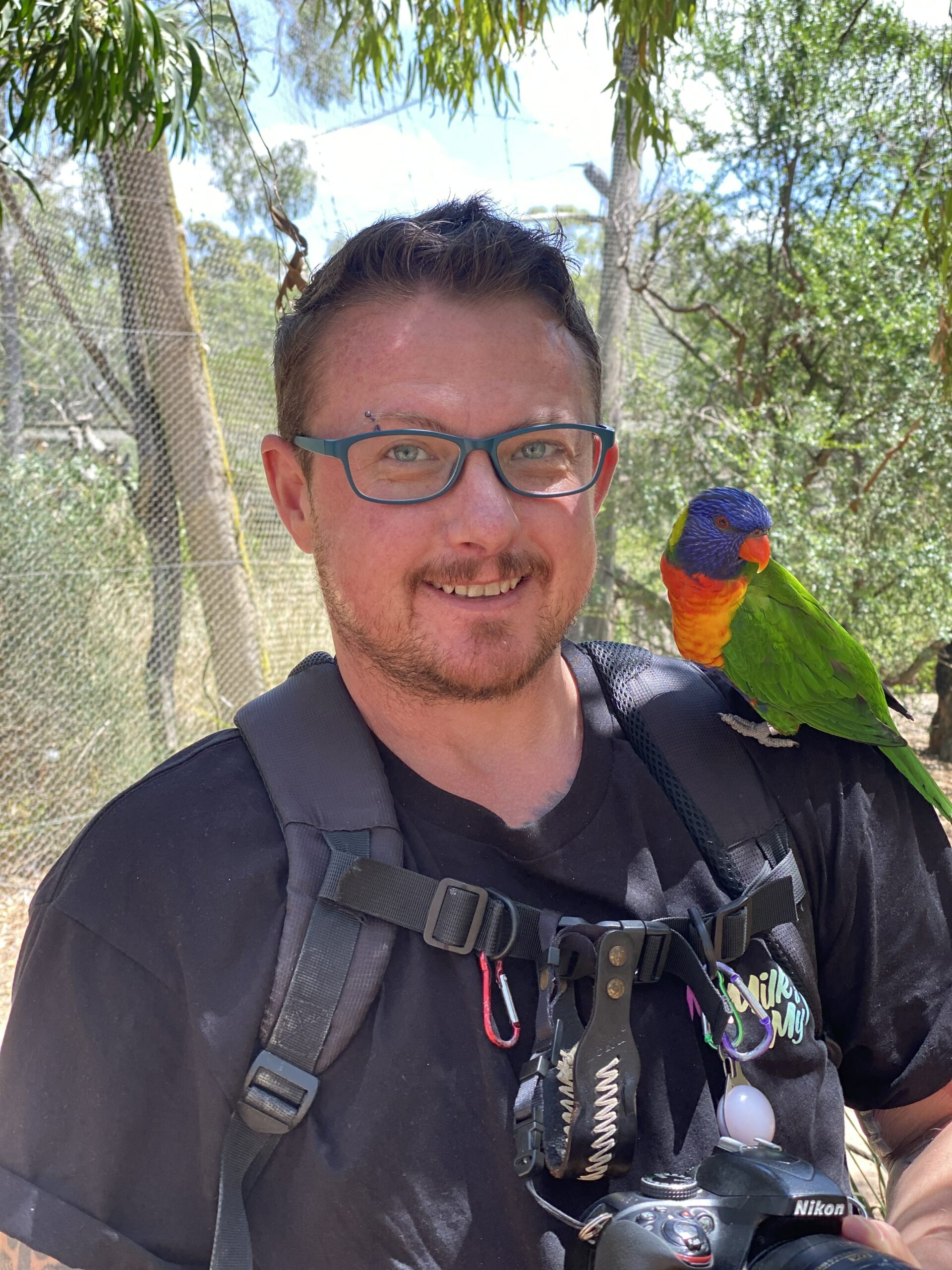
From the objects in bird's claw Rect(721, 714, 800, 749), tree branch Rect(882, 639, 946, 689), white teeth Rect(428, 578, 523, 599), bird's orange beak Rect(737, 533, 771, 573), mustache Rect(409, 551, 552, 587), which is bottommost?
tree branch Rect(882, 639, 946, 689)

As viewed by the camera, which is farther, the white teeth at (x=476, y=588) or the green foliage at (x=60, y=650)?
the green foliage at (x=60, y=650)

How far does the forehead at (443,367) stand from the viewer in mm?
1205

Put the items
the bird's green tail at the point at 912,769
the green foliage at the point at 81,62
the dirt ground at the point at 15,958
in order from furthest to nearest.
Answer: the dirt ground at the point at 15,958 → the green foliage at the point at 81,62 → the bird's green tail at the point at 912,769

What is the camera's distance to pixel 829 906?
50.4 inches

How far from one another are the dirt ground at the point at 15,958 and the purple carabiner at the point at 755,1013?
1.07 meters

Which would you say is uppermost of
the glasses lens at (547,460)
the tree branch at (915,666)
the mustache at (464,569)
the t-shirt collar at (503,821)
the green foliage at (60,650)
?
the glasses lens at (547,460)

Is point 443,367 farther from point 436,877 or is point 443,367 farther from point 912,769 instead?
point 912,769

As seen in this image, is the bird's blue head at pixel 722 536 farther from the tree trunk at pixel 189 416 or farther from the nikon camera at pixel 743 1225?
the tree trunk at pixel 189 416

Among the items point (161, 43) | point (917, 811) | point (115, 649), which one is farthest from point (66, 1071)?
point (115, 649)

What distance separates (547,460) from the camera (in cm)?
126

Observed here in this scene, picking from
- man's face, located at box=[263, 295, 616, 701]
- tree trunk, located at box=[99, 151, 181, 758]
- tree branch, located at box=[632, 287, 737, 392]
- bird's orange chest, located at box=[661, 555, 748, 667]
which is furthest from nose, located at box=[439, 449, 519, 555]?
tree branch, located at box=[632, 287, 737, 392]

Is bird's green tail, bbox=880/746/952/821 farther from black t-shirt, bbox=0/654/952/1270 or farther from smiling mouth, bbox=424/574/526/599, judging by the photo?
smiling mouth, bbox=424/574/526/599

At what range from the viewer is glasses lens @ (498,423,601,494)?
1.23 metres

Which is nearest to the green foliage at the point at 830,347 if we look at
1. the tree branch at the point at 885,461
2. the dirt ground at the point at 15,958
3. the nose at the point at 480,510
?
the tree branch at the point at 885,461
